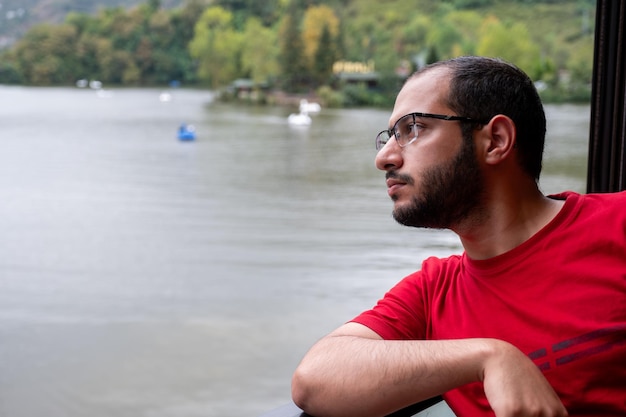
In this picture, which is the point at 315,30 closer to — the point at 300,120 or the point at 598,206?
the point at 300,120

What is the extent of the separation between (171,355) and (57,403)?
1.06 meters

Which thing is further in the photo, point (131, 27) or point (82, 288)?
point (131, 27)

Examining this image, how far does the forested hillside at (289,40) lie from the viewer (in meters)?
26.9

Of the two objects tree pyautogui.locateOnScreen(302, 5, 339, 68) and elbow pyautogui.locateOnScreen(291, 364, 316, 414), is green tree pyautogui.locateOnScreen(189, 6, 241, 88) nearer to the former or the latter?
tree pyautogui.locateOnScreen(302, 5, 339, 68)

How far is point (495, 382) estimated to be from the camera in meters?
0.57

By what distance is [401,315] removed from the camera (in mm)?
724

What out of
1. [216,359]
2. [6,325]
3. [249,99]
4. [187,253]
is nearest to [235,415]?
[216,359]

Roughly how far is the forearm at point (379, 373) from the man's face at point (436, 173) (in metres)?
0.12

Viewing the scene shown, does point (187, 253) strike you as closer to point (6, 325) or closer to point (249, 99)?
point (6, 325)

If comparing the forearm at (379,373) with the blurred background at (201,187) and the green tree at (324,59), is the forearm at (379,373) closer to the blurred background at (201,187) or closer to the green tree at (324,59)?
the blurred background at (201,187)

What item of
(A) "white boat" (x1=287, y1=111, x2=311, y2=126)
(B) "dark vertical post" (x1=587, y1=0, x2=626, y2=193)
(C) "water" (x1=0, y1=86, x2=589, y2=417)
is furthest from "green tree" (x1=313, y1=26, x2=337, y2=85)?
(B) "dark vertical post" (x1=587, y1=0, x2=626, y2=193)

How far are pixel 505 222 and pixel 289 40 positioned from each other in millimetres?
29208

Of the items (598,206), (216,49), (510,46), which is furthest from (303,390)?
(216,49)

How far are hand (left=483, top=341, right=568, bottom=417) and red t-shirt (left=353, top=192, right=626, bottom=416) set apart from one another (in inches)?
2.2
